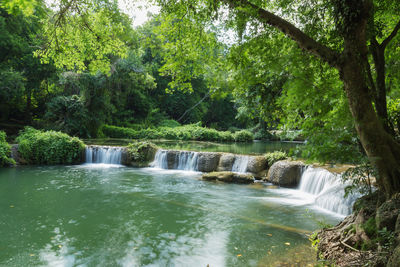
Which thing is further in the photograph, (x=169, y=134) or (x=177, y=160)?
(x=169, y=134)

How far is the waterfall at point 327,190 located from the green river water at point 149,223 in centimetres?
58

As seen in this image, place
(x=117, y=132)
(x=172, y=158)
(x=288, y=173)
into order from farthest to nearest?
(x=117, y=132) → (x=172, y=158) → (x=288, y=173)

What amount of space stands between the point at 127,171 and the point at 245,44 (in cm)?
1173

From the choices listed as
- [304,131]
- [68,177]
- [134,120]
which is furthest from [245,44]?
[134,120]

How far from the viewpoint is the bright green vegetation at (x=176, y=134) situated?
28.4 m

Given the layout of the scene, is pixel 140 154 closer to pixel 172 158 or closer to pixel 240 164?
pixel 172 158

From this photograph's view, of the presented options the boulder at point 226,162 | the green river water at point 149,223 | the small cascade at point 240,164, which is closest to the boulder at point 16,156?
the green river water at point 149,223

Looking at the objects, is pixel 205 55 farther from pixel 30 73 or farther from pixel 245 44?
pixel 30 73

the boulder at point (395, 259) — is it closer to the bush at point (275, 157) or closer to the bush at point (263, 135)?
the bush at point (275, 157)

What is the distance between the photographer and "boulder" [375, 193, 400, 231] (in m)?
3.99

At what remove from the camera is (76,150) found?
1705cm

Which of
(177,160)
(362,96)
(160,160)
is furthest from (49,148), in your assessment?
(362,96)

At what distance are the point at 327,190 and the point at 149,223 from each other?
20.5 feet

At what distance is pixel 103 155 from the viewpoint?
17.6 m
